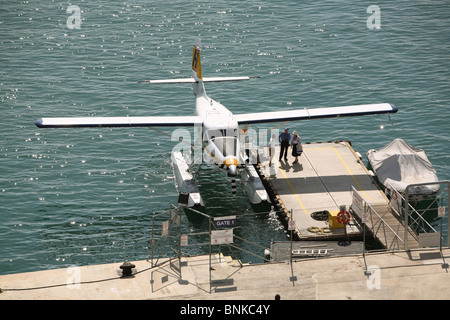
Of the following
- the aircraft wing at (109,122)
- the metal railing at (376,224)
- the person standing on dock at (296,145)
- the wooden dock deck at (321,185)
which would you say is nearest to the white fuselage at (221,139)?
the aircraft wing at (109,122)

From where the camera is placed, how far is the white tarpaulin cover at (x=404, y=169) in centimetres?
3662

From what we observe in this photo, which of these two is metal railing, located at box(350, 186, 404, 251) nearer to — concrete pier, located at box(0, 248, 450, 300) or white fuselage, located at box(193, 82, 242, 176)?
concrete pier, located at box(0, 248, 450, 300)

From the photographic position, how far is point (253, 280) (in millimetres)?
27656

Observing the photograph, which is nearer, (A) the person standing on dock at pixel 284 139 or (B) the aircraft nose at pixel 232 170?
(B) the aircraft nose at pixel 232 170

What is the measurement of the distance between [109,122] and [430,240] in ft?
57.7

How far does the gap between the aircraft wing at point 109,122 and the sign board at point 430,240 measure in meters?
14.1

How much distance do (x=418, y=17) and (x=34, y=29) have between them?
35408 mm

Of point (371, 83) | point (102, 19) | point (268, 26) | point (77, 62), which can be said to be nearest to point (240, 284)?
point (371, 83)

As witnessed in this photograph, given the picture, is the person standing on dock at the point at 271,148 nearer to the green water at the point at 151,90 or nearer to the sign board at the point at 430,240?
the green water at the point at 151,90

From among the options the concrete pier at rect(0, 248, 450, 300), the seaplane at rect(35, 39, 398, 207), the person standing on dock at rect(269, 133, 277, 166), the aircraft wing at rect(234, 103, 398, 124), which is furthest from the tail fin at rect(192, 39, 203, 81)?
the concrete pier at rect(0, 248, 450, 300)

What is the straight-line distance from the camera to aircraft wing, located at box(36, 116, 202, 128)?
37562mm

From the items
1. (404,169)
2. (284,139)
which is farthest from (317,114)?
(404,169)

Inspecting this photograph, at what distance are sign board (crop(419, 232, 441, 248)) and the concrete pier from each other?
54 centimetres

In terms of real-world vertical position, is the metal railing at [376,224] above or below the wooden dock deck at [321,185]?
below
